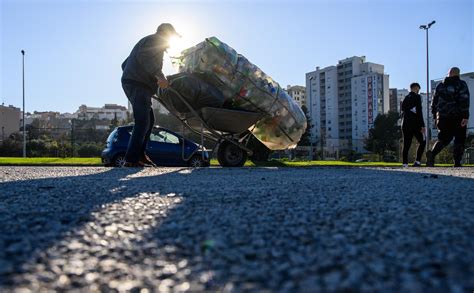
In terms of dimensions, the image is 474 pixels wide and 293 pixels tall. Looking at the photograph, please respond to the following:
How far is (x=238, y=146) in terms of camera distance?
344 inches

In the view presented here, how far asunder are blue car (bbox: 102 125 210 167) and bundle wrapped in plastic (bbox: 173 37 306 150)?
314 cm

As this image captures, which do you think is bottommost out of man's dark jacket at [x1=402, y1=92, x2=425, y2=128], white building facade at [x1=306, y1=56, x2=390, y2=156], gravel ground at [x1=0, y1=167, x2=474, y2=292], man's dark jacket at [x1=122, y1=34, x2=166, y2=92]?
gravel ground at [x1=0, y1=167, x2=474, y2=292]

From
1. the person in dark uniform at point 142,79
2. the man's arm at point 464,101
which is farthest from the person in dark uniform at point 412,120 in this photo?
the person in dark uniform at point 142,79

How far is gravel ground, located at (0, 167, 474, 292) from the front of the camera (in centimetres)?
121

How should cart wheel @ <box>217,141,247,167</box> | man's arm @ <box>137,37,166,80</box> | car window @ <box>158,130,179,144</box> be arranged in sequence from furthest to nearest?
car window @ <box>158,130,179,144</box> → cart wheel @ <box>217,141,247,167</box> → man's arm @ <box>137,37,166,80</box>

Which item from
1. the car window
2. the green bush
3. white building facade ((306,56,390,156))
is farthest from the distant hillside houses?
the car window

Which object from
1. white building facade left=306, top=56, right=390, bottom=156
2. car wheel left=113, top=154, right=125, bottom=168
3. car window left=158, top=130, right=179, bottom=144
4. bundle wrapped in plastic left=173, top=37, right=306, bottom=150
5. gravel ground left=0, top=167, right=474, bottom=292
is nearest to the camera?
gravel ground left=0, top=167, right=474, bottom=292

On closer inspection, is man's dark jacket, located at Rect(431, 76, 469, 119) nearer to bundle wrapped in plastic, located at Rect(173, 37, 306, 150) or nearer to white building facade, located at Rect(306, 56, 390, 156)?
bundle wrapped in plastic, located at Rect(173, 37, 306, 150)

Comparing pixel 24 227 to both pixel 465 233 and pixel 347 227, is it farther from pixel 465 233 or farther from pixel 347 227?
pixel 465 233

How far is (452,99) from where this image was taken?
869cm

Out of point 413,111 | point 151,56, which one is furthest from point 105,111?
point 151,56

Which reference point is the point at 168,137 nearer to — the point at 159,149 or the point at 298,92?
the point at 159,149

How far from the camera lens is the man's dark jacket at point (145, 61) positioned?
21.5 feet

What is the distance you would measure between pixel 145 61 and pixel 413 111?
18.7 ft
